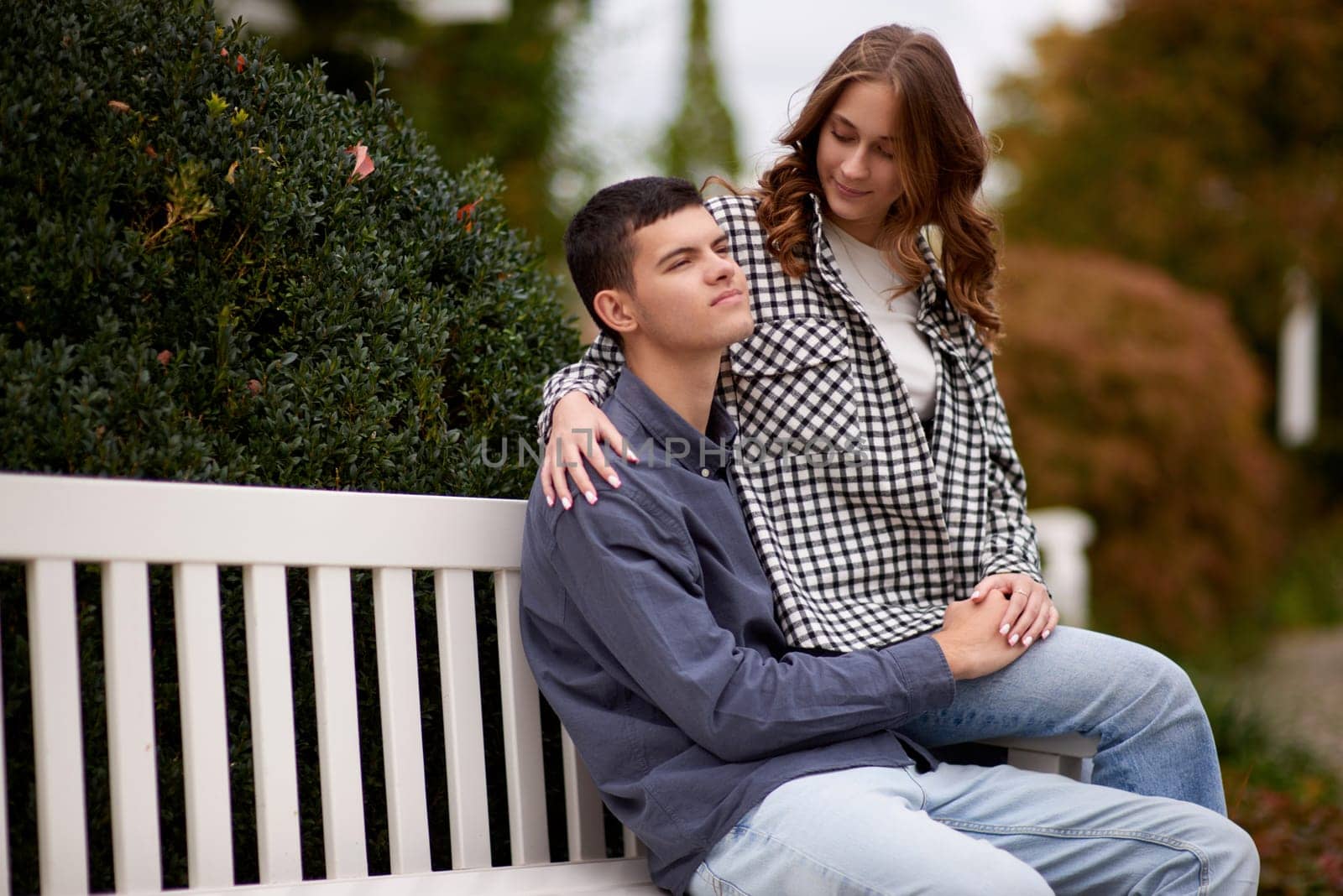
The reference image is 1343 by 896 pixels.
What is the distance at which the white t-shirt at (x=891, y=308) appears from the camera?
2.62 meters

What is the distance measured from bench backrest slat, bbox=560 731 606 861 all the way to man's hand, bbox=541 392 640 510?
1.71ft

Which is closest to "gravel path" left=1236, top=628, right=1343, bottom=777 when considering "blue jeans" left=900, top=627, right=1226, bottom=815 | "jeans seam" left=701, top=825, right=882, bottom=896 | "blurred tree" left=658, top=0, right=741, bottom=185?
"blue jeans" left=900, top=627, right=1226, bottom=815

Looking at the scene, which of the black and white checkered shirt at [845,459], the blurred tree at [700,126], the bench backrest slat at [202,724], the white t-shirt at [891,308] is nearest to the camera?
the bench backrest slat at [202,724]

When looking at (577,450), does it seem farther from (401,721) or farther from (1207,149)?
(1207,149)

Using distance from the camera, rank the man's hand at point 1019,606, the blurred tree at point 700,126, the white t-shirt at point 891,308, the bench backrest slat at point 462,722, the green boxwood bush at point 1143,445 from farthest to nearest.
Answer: the blurred tree at point 700,126
the green boxwood bush at point 1143,445
the white t-shirt at point 891,308
the man's hand at point 1019,606
the bench backrest slat at point 462,722

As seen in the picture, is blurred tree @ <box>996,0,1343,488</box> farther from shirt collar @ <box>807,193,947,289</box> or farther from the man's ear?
the man's ear

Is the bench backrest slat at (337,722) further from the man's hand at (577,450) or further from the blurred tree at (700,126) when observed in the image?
the blurred tree at (700,126)

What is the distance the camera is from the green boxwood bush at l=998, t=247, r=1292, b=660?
25.5ft

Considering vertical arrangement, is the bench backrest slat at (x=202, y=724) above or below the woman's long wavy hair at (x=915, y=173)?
below

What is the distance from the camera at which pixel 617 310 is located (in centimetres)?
229

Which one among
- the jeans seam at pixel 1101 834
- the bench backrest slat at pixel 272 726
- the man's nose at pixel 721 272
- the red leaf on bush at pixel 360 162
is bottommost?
the jeans seam at pixel 1101 834

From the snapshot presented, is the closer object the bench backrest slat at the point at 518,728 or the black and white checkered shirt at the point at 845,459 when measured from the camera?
the bench backrest slat at the point at 518,728

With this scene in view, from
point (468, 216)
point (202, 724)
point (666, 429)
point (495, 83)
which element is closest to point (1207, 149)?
point (495, 83)

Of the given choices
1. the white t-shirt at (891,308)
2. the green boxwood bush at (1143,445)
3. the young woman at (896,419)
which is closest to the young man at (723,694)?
the young woman at (896,419)
